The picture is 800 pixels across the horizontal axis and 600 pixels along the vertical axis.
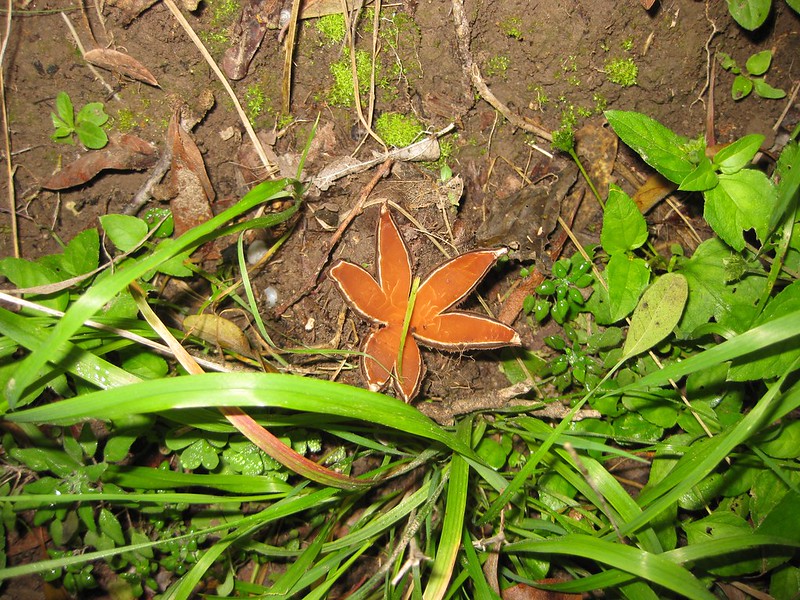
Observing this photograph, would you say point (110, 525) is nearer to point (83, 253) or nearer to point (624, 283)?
point (83, 253)

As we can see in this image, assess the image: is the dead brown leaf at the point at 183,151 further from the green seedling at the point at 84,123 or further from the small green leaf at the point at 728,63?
the small green leaf at the point at 728,63

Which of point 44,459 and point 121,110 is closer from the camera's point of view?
point 44,459

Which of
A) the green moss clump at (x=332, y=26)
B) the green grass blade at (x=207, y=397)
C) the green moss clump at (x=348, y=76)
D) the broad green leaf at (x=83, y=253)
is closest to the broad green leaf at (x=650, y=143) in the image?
the green moss clump at (x=348, y=76)

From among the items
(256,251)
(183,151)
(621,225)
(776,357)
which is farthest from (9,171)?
(776,357)

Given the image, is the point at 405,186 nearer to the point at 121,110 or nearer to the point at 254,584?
the point at 121,110

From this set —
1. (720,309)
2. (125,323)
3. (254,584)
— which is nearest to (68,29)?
(125,323)

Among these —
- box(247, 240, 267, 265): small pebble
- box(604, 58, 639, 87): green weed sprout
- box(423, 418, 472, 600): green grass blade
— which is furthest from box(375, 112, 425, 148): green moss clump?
box(423, 418, 472, 600): green grass blade

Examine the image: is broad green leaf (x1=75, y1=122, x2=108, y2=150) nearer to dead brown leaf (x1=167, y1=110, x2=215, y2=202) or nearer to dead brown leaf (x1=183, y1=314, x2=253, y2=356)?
dead brown leaf (x1=167, y1=110, x2=215, y2=202)
